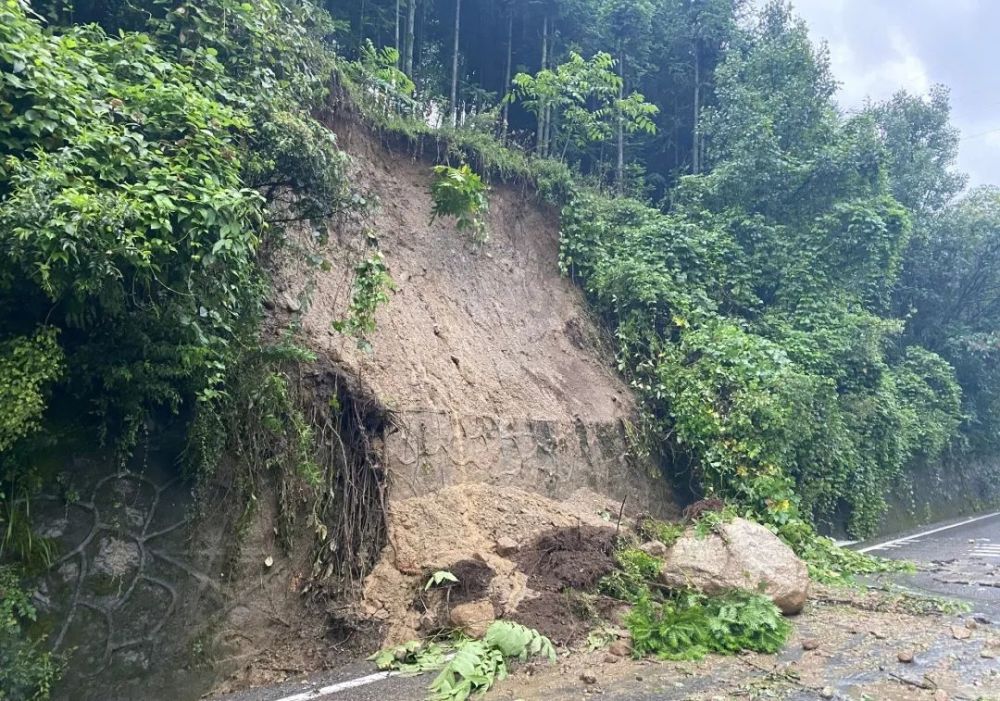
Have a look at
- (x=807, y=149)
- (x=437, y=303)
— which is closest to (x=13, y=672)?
(x=437, y=303)

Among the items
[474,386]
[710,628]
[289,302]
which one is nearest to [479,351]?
[474,386]

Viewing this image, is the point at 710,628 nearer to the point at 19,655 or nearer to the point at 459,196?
the point at 19,655

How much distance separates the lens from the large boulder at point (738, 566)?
7.62 metres

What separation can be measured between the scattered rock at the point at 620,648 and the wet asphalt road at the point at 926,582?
2.95 ft

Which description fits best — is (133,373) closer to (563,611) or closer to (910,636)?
(563,611)

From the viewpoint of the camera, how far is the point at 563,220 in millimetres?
14039

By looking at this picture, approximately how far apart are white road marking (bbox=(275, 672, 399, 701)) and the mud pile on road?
693 millimetres

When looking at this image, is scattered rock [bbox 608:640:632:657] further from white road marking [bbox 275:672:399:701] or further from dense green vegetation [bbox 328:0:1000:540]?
dense green vegetation [bbox 328:0:1000:540]

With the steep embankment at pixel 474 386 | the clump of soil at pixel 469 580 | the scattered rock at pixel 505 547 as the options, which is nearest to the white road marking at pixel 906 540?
the steep embankment at pixel 474 386

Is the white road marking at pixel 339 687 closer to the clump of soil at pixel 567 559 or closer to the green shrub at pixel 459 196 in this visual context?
the clump of soil at pixel 567 559

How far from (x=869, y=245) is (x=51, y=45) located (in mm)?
14656

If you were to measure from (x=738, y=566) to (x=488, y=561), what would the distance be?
8.99ft

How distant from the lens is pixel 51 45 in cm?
563

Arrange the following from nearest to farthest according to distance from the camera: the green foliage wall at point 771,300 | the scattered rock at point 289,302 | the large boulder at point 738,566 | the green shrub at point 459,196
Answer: the large boulder at point 738,566 < the scattered rock at point 289,302 < the green shrub at point 459,196 < the green foliage wall at point 771,300
